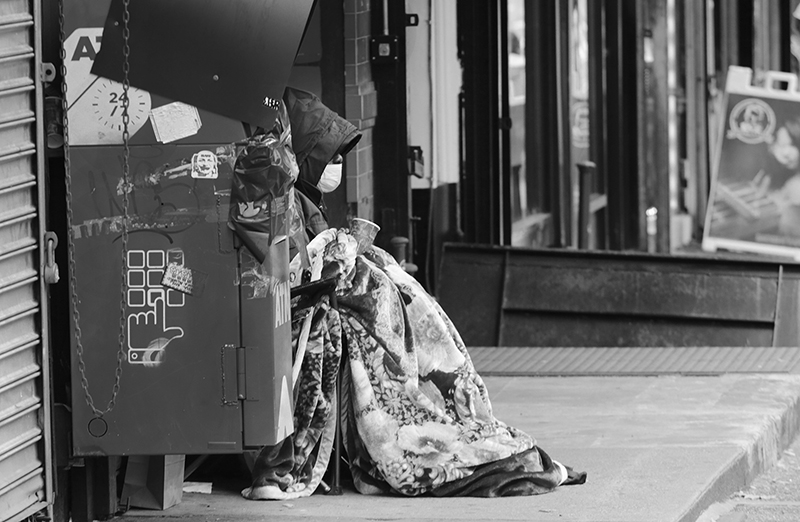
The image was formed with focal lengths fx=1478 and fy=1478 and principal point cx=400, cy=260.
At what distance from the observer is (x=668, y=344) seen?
880cm

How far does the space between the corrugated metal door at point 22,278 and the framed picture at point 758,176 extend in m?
7.08

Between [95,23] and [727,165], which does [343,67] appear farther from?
[727,165]

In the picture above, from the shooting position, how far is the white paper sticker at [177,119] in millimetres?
4285

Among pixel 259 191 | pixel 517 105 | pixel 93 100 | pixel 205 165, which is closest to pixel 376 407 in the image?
pixel 259 191

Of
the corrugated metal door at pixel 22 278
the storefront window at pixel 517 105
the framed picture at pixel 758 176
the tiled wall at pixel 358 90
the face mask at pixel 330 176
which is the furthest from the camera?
the framed picture at pixel 758 176

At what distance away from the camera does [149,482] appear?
4.86 metres

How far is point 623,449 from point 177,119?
244 centimetres

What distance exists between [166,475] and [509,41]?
18.7 feet

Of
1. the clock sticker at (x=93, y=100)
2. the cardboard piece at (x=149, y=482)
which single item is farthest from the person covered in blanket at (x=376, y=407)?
the clock sticker at (x=93, y=100)

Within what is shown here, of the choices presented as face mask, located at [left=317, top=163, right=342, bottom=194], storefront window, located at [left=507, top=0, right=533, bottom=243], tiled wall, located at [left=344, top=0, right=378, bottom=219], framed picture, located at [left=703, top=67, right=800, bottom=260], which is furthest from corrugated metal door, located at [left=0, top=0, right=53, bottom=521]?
framed picture, located at [left=703, top=67, right=800, bottom=260]

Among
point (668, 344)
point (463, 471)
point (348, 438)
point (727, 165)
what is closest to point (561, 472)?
point (463, 471)

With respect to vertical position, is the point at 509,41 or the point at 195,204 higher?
the point at 509,41

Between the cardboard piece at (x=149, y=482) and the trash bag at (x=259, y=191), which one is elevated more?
Answer: the trash bag at (x=259, y=191)

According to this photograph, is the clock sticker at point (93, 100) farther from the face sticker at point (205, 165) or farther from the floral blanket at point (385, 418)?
the floral blanket at point (385, 418)
